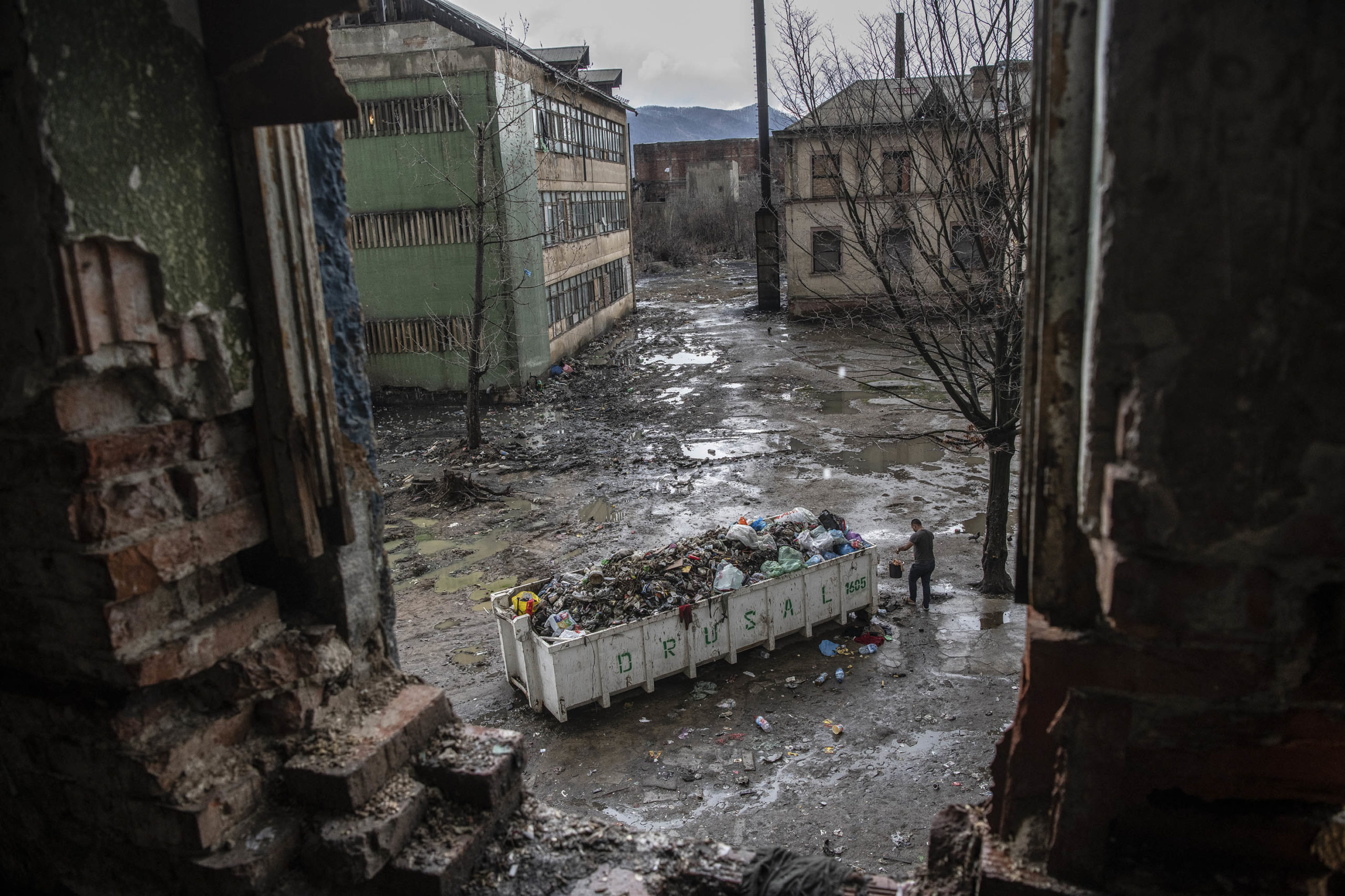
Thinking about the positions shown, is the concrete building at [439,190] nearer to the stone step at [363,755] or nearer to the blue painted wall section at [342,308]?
the blue painted wall section at [342,308]

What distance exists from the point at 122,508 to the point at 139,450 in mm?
142

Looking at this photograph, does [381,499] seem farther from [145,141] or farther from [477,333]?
[477,333]

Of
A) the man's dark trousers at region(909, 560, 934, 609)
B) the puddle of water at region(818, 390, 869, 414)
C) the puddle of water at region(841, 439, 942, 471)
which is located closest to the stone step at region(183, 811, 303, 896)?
the man's dark trousers at region(909, 560, 934, 609)

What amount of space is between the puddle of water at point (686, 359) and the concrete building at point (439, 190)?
3349 mm

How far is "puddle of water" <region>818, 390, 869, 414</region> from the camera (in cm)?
1590

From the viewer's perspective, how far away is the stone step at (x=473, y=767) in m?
2.42

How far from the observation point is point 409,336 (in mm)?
17688

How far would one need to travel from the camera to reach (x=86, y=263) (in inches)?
71.2

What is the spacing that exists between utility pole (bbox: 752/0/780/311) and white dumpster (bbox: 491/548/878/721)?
17.1 meters

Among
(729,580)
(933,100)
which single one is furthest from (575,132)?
(729,580)

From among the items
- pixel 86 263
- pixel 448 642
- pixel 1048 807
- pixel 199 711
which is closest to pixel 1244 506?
pixel 1048 807

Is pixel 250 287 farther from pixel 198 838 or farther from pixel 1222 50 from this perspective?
pixel 1222 50

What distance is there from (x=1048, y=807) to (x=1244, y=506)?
2.62 ft

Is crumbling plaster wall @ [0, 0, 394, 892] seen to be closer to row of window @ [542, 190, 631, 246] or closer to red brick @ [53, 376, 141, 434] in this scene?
red brick @ [53, 376, 141, 434]
